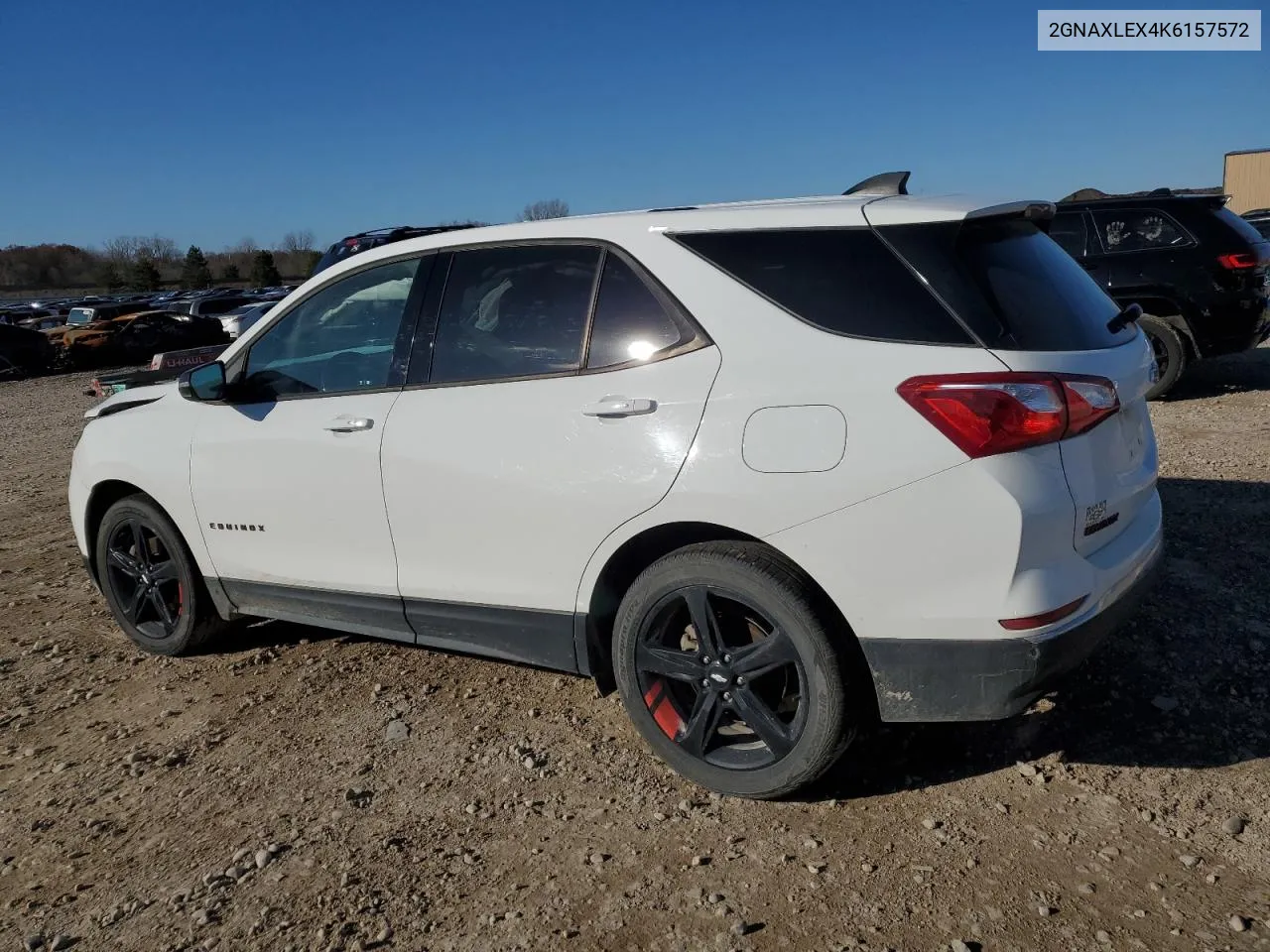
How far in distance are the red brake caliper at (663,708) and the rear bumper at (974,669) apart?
68cm

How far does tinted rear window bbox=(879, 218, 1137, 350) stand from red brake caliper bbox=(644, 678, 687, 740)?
1.47m

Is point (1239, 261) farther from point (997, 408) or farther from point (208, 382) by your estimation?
point (208, 382)

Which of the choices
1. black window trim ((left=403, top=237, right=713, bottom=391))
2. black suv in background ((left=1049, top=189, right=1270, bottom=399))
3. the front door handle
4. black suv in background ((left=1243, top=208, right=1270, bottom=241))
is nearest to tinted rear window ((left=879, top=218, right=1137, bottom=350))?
black window trim ((left=403, top=237, right=713, bottom=391))

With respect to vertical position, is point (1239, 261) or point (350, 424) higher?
point (350, 424)

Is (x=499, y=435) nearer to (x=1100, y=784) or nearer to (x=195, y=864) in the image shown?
(x=195, y=864)

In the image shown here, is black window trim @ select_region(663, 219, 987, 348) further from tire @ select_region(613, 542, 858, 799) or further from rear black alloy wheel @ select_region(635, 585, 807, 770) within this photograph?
rear black alloy wheel @ select_region(635, 585, 807, 770)

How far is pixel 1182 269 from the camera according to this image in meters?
8.88

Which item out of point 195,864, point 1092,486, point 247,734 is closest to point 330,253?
point 247,734

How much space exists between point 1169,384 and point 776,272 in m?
7.57

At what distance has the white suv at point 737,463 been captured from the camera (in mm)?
2643

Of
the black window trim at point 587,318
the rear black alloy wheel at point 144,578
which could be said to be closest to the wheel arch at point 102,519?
the rear black alloy wheel at point 144,578

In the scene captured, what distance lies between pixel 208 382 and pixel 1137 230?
27.8 feet

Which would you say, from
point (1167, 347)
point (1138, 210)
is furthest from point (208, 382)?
point (1138, 210)

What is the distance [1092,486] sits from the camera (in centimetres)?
272
